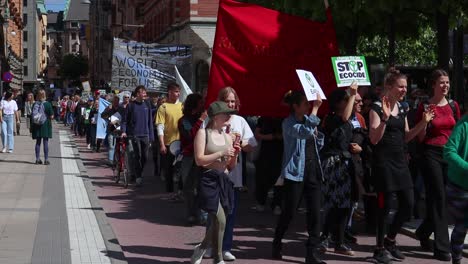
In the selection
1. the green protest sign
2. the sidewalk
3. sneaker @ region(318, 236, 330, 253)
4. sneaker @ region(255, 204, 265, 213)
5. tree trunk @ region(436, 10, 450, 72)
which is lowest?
the sidewalk

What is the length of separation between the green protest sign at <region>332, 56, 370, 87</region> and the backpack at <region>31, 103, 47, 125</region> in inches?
510

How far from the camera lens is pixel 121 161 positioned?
1736 centimetres

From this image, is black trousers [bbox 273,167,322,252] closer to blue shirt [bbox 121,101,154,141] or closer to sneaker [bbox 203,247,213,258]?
sneaker [bbox 203,247,213,258]

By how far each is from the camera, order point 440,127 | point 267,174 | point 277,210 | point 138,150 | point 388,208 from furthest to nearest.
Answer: point 138,150, point 267,174, point 277,210, point 440,127, point 388,208

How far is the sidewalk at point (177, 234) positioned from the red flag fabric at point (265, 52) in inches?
62.9

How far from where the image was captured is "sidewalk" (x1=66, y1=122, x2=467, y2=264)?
31.0ft

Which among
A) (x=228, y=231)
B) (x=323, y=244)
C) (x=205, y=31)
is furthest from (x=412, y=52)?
(x=228, y=231)

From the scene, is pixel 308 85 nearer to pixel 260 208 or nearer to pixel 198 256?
pixel 198 256

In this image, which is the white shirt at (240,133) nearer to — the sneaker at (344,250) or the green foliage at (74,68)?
the sneaker at (344,250)

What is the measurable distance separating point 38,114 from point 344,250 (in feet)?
43.0

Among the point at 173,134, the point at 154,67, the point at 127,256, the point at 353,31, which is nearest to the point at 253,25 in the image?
the point at 127,256

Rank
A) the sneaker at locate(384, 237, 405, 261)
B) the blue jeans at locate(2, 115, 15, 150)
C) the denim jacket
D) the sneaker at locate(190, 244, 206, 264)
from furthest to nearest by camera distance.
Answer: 1. the blue jeans at locate(2, 115, 15, 150)
2. the sneaker at locate(384, 237, 405, 261)
3. the denim jacket
4. the sneaker at locate(190, 244, 206, 264)

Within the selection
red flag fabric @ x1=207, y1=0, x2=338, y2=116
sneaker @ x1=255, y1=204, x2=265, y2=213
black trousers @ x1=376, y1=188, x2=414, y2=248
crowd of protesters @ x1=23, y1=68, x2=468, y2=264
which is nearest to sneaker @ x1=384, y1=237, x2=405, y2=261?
crowd of protesters @ x1=23, y1=68, x2=468, y2=264

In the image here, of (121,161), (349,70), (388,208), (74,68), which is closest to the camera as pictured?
(388,208)
